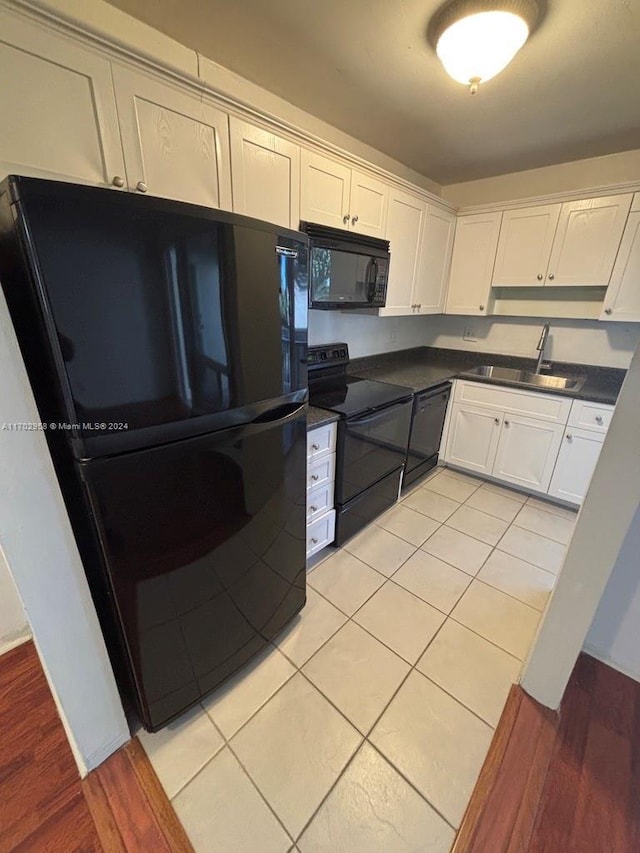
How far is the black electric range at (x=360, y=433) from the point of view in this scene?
6.11ft

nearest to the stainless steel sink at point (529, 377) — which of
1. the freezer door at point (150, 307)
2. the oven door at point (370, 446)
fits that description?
the oven door at point (370, 446)

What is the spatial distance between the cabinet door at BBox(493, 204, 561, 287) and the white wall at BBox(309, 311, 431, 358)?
0.82 metres

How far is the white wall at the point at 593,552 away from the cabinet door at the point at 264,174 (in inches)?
58.1

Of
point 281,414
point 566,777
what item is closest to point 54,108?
point 281,414

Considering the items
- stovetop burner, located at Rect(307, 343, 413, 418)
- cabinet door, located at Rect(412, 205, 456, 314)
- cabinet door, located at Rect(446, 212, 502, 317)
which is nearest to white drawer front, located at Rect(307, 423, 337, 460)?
stovetop burner, located at Rect(307, 343, 413, 418)

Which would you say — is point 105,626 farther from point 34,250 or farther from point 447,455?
point 447,455

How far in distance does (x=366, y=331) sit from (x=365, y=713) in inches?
94.4

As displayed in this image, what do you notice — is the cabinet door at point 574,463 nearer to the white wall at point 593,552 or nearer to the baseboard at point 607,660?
the baseboard at point 607,660

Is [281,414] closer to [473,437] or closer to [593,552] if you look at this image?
[593,552]

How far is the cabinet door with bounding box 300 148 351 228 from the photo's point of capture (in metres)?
1.65

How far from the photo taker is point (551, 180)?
2576mm

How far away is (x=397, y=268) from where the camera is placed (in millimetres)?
2363

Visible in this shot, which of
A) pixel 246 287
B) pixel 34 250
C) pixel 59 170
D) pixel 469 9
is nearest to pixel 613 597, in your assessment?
pixel 246 287

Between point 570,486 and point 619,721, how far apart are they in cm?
157
